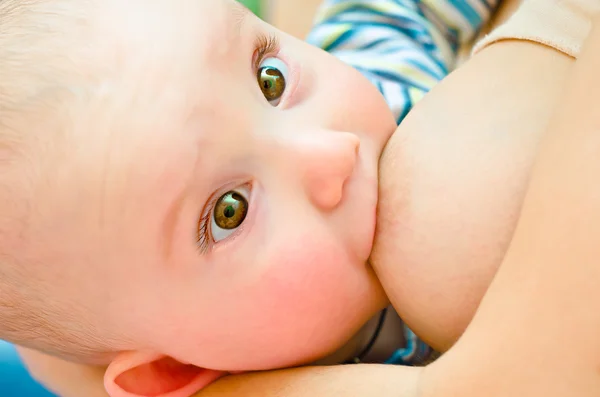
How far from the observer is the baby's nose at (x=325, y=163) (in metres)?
0.57

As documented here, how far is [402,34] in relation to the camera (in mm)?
1052

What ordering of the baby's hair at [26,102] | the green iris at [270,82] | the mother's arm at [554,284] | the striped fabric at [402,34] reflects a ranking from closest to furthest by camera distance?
the mother's arm at [554,284] < the baby's hair at [26,102] < the green iris at [270,82] < the striped fabric at [402,34]

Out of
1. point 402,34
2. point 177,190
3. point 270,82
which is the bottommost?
point 177,190

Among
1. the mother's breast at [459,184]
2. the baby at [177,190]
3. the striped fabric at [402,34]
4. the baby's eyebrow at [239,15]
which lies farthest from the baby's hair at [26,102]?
the striped fabric at [402,34]

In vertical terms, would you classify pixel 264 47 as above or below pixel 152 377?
above

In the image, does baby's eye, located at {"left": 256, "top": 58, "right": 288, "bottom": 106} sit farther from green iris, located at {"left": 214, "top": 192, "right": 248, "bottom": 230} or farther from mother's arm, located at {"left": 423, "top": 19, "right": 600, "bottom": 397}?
mother's arm, located at {"left": 423, "top": 19, "right": 600, "bottom": 397}

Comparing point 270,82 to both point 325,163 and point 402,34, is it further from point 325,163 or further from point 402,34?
point 402,34

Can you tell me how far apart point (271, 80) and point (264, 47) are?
0.14 ft

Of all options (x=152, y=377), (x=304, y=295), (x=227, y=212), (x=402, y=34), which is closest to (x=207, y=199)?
(x=227, y=212)

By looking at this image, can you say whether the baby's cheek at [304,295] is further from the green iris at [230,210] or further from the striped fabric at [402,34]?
the striped fabric at [402,34]

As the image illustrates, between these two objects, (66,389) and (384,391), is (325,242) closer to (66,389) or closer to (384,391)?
(384,391)

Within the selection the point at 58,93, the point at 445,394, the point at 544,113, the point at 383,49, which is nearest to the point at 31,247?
the point at 58,93

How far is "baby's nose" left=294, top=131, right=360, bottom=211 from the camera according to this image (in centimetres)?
57

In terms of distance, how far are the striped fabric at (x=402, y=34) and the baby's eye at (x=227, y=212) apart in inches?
17.4
